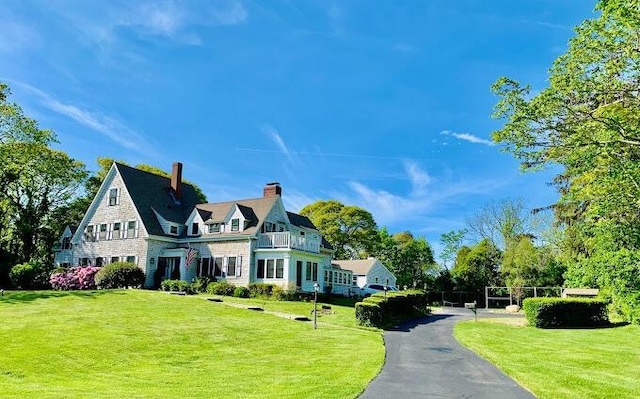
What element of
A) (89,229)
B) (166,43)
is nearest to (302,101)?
(166,43)

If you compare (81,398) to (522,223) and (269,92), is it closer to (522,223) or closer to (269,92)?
(269,92)

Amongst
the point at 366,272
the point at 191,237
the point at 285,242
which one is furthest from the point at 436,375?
the point at 366,272

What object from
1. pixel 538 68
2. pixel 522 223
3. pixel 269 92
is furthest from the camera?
A: pixel 522 223

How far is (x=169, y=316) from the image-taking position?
19.7 meters

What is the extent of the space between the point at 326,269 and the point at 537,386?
3072cm

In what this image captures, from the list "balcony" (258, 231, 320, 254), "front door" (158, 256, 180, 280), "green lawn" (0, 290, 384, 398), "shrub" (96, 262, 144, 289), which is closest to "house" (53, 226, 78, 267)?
"shrub" (96, 262, 144, 289)

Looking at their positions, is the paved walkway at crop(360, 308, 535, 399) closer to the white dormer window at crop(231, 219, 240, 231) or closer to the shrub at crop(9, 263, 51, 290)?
the white dormer window at crop(231, 219, 240, 231)

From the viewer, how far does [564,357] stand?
49.0ft

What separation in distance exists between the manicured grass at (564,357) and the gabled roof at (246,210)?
16.3m

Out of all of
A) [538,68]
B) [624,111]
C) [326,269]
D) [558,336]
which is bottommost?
[558,336]

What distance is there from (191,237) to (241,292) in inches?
303

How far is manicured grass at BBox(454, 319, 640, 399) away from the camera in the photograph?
422 inches

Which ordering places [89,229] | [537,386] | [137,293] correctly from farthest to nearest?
[89,229] → [137,293] → [537,386]

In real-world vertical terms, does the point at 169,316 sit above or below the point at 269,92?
below
